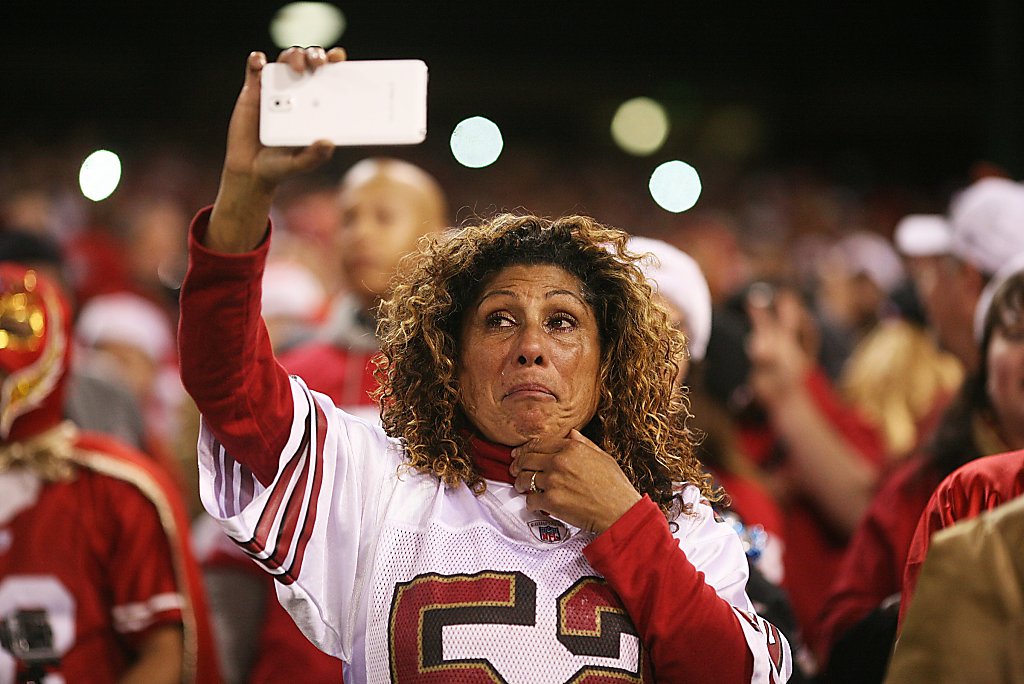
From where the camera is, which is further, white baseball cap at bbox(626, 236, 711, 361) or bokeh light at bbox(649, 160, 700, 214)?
bokeh light at bbox(649, 160, 700, 214)

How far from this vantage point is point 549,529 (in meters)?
2.32

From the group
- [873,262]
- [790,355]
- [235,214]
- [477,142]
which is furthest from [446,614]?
[477,142]

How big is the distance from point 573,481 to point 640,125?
2065cm

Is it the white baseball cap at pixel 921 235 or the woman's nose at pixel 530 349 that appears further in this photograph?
the white baseball cap at pixel 921 235

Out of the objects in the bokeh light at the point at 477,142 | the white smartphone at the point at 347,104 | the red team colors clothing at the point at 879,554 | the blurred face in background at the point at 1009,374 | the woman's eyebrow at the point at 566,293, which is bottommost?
the red team colors clothing at the point at 879,554

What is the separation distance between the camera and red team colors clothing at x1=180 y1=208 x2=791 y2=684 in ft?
6.94

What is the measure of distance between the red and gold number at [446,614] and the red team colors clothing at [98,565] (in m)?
1.26

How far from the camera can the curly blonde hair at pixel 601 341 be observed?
2.40m

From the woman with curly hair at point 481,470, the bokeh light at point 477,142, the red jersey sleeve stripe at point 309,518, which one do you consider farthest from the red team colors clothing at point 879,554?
the bokeh light at point 477,142

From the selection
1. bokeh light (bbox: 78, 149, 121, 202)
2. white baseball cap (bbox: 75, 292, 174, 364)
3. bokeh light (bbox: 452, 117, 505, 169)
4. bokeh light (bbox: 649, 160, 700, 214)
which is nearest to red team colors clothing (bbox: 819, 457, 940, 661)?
white baseball cap (bbox: 75, 292, 174, 364)

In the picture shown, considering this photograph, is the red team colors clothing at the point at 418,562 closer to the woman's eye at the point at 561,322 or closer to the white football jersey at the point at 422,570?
the white football jersey at the point at 422,570

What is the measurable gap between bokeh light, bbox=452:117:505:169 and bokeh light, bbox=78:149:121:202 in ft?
18.6

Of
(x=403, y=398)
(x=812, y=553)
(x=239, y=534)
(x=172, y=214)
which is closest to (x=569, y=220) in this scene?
(x=403, y=398)

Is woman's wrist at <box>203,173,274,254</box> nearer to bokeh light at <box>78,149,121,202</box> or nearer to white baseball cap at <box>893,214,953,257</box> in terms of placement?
white baseball cap at <box>893,214,953,257</box>
